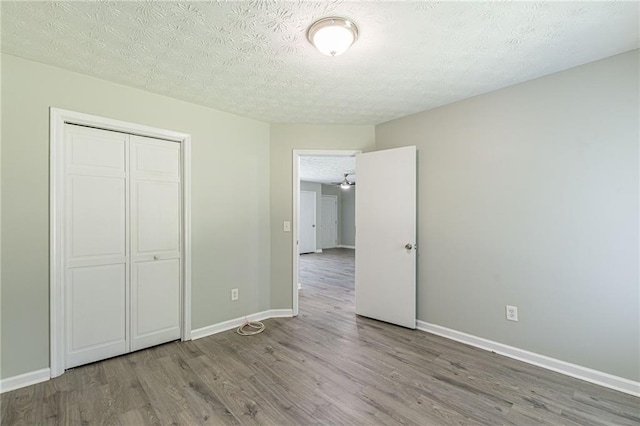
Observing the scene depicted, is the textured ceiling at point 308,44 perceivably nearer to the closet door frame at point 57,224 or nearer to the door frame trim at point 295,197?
the closet door frame at point 57,224

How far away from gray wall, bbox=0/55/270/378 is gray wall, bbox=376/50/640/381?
1.95 metres

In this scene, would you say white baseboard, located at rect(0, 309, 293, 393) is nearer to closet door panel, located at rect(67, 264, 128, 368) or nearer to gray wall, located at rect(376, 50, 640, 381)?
closet door panel, located at rect(67, 264, 128, 368)

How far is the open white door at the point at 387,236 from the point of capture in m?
3.11

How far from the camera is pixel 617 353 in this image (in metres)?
2.01

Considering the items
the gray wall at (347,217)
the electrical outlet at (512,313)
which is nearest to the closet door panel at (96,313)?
the electrical outlet at (512,313)

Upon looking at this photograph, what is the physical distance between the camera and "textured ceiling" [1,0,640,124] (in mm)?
1556

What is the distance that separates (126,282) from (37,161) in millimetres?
1145

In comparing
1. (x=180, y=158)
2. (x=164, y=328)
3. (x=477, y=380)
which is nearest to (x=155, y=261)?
(x=164, y=328)

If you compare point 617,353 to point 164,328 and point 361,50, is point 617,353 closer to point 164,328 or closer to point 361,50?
point 361,50

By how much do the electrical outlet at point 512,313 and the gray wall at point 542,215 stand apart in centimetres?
4

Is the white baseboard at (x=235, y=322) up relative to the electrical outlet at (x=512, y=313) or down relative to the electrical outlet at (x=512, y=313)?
down

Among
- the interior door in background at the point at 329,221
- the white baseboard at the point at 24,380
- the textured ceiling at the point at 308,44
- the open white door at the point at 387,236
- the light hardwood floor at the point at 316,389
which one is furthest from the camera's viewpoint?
the interior door in background at the point at 329,221

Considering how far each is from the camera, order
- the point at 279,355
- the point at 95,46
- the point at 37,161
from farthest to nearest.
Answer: the point at 279,355 < the point at 37,161 < the point at 95,46

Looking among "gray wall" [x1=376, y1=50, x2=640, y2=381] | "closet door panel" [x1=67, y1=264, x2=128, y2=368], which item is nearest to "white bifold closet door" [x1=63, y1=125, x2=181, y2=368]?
"closet door panel" [x1=67, y1=264, x2=128, y2=368]
